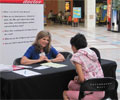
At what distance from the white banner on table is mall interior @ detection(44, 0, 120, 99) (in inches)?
108

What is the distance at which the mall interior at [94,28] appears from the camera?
42.9 ft

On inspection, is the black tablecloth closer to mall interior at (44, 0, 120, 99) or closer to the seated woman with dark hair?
the seated woman with dark hair

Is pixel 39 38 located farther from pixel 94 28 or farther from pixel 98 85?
pixel 94 28

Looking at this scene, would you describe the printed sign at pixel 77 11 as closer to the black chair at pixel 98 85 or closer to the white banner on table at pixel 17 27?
the white banner on table at pixel 17 27

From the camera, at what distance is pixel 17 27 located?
6.17 metres

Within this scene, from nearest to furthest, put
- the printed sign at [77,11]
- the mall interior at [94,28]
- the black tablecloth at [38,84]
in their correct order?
1. the black tablecloth at [38,84]
2. the mall interior at [94,28]
3. the printed sign at [77,11]

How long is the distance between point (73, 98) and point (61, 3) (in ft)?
115

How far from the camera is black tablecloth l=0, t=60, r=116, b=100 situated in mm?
3596

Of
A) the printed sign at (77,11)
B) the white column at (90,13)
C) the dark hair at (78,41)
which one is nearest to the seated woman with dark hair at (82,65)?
the dark hair at (78,41)

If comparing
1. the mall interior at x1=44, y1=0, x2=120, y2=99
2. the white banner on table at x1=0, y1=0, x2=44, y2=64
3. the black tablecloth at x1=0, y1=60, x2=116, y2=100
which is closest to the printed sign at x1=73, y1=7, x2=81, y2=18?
the mall interior at x1=44, y1=0, x2=120, y2=99

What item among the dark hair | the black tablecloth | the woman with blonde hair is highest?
the dark hair

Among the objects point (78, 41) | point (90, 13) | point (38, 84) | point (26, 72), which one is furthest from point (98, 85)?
point (90, 13)

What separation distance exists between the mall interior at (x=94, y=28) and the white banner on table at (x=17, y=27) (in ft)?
8.97

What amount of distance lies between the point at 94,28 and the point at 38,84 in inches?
834
